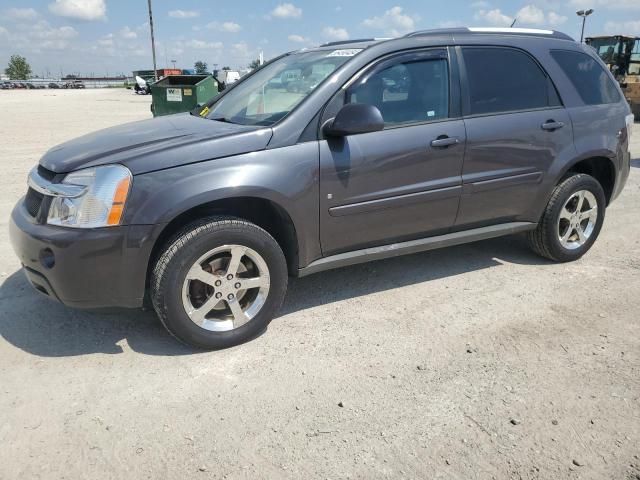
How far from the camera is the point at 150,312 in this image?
148 inches

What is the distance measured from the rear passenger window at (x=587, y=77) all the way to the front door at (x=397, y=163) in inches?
49.7

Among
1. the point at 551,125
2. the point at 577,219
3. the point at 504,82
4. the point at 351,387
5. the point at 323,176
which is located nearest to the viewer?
the point at 351,387

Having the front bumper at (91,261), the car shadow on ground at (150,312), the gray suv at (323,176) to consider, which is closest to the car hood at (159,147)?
the gray suv at (323,176)

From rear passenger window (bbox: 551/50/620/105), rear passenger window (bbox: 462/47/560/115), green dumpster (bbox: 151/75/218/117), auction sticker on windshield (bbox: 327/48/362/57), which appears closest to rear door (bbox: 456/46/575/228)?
rear passenger window (bbox: 462/47/560/115)

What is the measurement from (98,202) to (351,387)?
1667 millimetres

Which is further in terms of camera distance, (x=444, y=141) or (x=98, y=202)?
(x=444, y=141)

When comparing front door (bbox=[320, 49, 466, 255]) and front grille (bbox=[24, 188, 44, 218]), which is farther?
front door (bbox=[320, 49, 466, 255])

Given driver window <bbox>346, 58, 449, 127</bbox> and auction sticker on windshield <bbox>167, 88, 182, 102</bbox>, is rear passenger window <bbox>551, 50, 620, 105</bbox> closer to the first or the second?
driver window <bbox>346, 58, 449, 127</bbox>

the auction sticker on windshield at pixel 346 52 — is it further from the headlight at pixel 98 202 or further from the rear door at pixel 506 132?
the headlight at pixel 98 202

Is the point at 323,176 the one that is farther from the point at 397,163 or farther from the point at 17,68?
the point at 17,68

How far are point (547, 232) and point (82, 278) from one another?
3.53m

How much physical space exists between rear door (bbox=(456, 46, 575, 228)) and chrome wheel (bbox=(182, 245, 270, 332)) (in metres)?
1.63

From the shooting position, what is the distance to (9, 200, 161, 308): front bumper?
2.89 meters

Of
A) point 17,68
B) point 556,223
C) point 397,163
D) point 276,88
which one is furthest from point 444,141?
point 17,68
